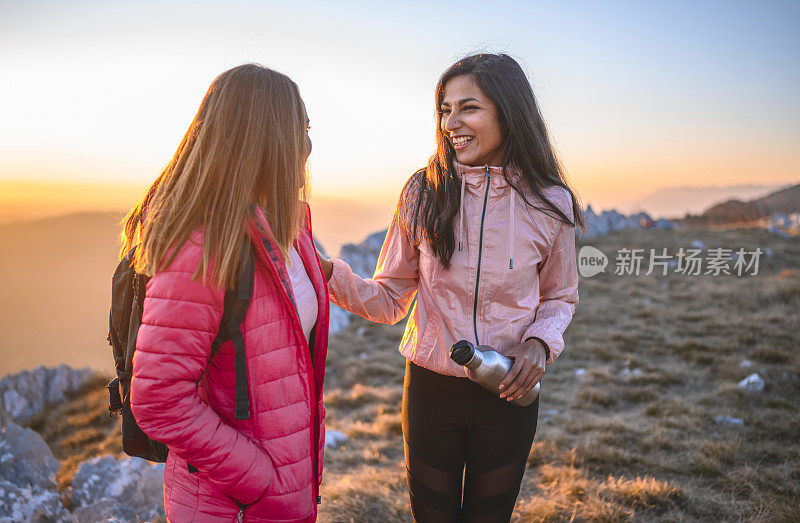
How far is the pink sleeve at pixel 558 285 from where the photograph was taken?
1872mm

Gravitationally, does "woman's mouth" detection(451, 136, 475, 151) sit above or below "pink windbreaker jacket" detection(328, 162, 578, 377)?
above

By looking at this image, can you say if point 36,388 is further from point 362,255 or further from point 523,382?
point 362,255

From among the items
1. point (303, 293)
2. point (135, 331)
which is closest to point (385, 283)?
point (303, 293)

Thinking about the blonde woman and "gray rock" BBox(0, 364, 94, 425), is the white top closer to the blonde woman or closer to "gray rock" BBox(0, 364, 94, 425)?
the blonde woman

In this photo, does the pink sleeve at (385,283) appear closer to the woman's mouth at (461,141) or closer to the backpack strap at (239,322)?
the woman's mouth at (461,141)

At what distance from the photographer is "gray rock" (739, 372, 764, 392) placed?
510cm

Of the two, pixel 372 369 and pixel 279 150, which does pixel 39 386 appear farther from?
pixel 279 150

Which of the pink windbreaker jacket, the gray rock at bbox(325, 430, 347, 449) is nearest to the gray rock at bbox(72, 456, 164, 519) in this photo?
the gray rock at bbox(325, 430, 347, 449)

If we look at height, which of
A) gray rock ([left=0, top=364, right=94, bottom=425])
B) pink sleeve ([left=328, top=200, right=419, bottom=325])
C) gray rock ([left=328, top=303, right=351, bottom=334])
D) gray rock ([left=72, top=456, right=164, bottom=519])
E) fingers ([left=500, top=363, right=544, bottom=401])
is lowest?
gray rock ([left=0, top=364, right=94, bottom=425])

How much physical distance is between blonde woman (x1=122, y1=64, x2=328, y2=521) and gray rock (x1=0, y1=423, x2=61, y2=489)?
9.00 ft

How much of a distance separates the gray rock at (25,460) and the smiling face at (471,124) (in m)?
3.63

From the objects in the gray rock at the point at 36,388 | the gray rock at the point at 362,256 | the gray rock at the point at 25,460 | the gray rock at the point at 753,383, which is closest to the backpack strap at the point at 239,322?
the gray rock at the point at 25,460

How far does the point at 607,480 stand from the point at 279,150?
3.51m

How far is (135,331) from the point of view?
4.54ft
